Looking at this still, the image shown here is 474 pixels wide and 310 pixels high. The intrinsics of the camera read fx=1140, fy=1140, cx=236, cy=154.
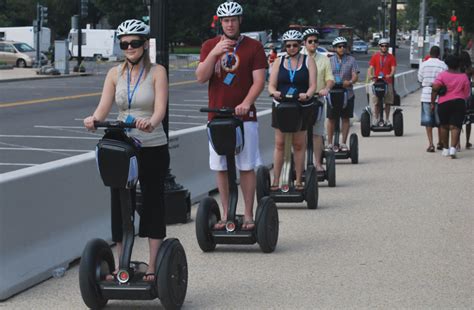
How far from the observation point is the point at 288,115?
36.3 feet

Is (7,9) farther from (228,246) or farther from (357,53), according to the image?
(228,246)

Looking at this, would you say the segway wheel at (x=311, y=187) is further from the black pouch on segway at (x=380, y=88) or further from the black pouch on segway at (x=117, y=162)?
the black pouch on segway at (x=380, y=88)

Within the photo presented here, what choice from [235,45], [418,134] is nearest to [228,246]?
[235,45]

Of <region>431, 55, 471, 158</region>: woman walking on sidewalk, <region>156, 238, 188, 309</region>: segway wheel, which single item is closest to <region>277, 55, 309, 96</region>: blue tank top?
<region>156, 238, 188, 309</region>: segway wheel

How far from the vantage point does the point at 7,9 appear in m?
110

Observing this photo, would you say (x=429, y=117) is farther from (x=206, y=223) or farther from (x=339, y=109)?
(x=206, y=223)

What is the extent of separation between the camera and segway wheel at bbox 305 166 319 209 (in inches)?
466

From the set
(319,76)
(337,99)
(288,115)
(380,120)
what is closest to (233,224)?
(288,115)

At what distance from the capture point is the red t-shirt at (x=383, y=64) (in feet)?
72.4

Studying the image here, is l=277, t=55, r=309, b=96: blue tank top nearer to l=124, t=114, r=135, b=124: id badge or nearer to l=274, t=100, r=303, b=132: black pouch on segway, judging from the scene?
l=274, t=100, r=303, b=132: black pouch on segway

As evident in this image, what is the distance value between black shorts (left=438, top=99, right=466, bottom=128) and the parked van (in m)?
57.0

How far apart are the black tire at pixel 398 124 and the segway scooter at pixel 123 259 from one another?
15519 millimetres

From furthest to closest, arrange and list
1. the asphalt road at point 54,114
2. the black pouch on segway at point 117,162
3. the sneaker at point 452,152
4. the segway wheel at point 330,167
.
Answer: the asphalt road at point 54,114, the sneaker at point 452,152, the segway wheel at point 330,167, the black pouch on segway at point 117,162

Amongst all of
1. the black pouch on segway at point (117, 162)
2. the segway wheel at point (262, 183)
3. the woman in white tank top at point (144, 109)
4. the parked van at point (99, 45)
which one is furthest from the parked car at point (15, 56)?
the black pouch on segway at point (117, 162)
